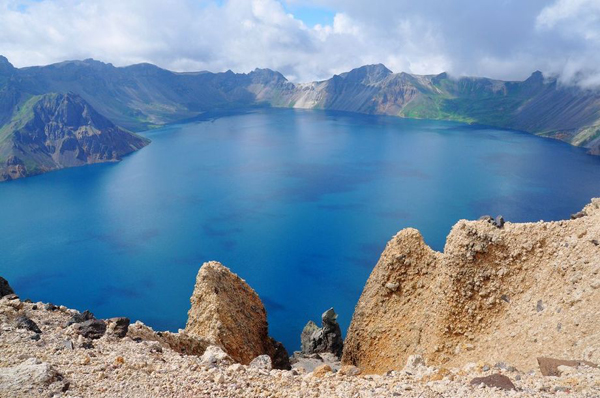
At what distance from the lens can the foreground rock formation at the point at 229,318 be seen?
29.6 metres

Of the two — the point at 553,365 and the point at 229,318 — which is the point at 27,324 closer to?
the point at 229,318

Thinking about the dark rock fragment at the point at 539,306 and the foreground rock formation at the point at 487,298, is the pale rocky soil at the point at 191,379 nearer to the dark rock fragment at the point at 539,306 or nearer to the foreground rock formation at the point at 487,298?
the foreground rock formation at the point at 487,298

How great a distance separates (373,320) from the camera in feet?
115

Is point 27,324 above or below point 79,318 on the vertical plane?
above

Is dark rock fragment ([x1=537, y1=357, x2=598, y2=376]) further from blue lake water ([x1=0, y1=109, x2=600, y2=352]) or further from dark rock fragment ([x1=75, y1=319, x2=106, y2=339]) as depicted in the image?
blue lake water ([x1=0, y1=109, x2=600, y2=352])

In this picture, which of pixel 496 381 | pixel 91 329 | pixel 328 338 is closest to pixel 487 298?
pixel 496 381

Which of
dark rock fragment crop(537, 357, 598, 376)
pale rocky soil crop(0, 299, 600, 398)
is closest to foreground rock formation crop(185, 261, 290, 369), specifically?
pale rocky soil crop(0, 299, 600, 398)

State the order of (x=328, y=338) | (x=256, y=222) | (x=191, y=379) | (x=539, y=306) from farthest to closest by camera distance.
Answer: (x=256, y=222), (x=328, y=338), (x=539, y=306), (x=191, y=379)

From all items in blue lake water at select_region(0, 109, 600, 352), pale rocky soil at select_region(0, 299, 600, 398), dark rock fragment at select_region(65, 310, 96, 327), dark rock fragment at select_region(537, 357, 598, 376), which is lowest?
blue lake water at select_region(0, 109, 600, 352)

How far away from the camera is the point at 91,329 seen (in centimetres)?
2064

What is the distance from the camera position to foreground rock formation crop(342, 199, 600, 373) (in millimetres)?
23500

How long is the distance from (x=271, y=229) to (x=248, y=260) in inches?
774

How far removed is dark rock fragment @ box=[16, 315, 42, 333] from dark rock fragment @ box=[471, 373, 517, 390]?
19081mm

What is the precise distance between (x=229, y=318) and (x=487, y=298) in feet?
59.3
